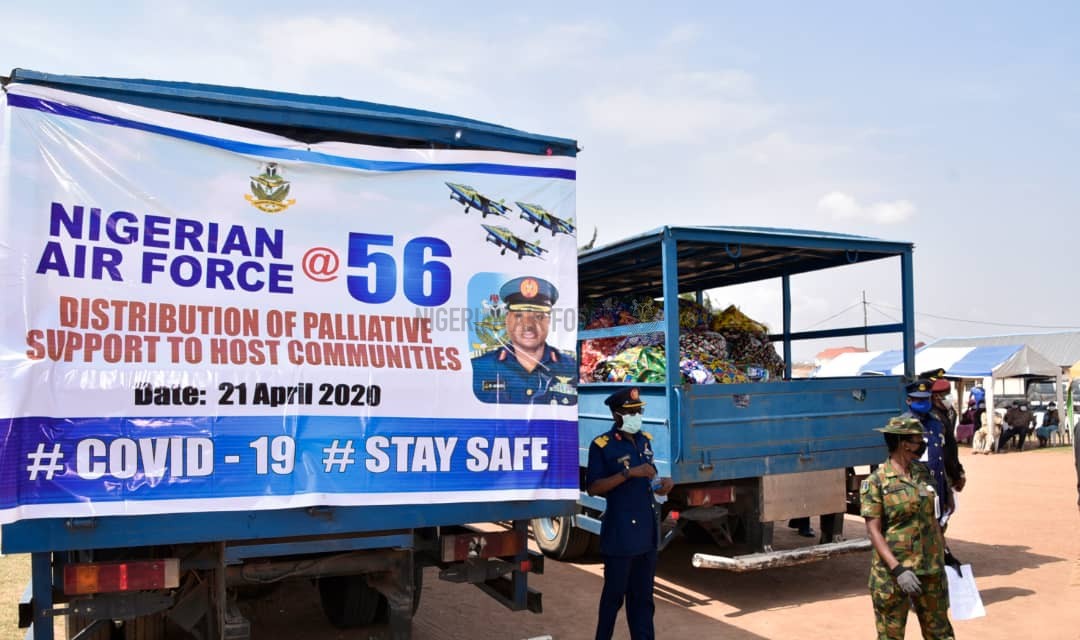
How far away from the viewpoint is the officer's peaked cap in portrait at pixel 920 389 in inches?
239

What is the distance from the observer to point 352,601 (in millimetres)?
5445

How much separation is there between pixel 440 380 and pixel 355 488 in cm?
67

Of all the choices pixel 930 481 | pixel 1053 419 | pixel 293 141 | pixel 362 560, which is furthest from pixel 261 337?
pixel 1053 419

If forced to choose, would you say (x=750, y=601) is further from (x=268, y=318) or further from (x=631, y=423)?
(x=268, y=318)

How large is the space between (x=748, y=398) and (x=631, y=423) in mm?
2179

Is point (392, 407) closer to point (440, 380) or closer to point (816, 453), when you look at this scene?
point (440, 380)

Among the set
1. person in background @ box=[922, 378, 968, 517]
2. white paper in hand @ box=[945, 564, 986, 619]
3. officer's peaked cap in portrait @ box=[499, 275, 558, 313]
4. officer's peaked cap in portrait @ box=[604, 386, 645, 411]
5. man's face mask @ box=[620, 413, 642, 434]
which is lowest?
white paper in hand @ box=[945, 564, 986, 619]

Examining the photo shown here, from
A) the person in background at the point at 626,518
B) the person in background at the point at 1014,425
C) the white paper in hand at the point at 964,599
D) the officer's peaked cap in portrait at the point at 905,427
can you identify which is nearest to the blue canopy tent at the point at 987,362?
the person in background at the point at 1014,425

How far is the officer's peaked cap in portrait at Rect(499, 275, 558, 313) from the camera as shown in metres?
4.39

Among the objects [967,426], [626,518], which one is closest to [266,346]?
[626,518]

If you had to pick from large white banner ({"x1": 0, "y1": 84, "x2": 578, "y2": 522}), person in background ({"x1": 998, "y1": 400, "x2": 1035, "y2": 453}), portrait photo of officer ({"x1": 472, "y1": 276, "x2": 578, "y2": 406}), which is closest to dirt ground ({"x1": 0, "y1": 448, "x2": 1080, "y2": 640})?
large white banner ({"x1": 0, "y1": 84, "x2": 578, "y2": 522})

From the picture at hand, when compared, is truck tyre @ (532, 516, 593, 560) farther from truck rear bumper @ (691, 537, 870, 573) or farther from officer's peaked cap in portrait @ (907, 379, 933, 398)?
officer's peaked cap in portrait @ (907, 379, 933, 398)

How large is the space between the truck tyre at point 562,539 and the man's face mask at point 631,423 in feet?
10.2

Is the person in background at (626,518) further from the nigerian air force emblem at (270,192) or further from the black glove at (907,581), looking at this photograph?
the nigerian air force emblem at (270,192)
